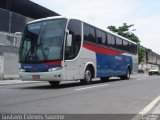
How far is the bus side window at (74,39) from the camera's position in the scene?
15.0 meters

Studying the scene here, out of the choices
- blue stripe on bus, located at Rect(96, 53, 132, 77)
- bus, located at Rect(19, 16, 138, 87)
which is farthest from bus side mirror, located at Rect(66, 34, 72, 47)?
blue stripe on bus, located at Rect(96, 53, 132, 77)

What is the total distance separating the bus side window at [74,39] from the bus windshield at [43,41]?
1.67 ft

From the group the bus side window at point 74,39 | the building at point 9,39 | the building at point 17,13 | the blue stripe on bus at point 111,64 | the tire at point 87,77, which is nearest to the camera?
the bus side window at point 74,39

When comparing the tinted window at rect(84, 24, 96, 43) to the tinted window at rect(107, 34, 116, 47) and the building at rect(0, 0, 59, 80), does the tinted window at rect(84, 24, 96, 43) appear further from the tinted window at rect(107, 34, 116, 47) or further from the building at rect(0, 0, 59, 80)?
the building at rect(0, 0, 59, 80)

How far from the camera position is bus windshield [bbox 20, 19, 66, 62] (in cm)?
1440

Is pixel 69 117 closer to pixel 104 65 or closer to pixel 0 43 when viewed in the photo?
pixel 104 65

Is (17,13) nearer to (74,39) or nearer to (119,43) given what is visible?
(119,43)

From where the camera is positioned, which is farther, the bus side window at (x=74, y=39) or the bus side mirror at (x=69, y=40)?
the bus side window at (x=74, y=39)

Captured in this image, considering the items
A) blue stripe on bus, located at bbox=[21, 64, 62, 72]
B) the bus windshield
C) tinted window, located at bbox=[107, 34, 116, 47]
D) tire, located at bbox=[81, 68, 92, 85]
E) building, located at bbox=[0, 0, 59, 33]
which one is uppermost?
building, located at bbox=[0, 0, 59, 33]

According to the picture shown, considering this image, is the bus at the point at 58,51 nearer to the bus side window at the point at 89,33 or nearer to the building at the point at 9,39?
the bus side window at the point at 89,33

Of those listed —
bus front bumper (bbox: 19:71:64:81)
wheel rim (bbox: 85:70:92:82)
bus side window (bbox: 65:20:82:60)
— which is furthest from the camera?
wheel rim (bbox: 85:70:92:82)

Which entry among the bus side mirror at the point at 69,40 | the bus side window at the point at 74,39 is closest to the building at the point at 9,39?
the bus side window at the point at 74,39

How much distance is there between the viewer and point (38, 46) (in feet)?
47.9

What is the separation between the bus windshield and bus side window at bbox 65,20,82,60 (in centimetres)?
51
